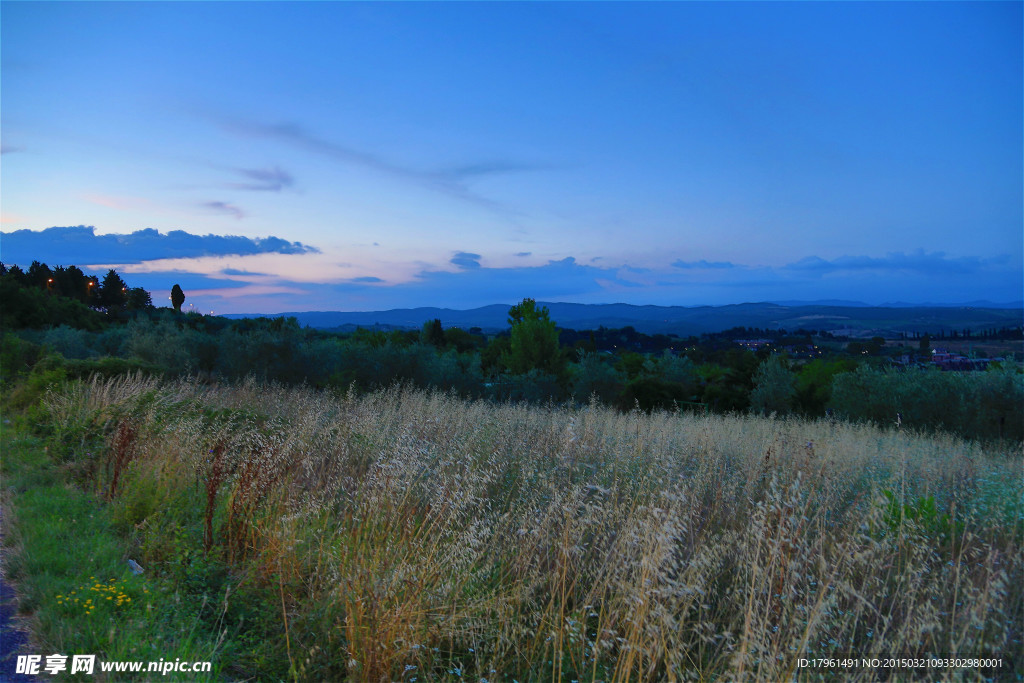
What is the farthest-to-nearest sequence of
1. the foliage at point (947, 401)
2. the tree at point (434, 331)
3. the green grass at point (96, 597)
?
the tree at point (434, 331) < the foliage at point (947, 401) < the green grass at point (96, 597)

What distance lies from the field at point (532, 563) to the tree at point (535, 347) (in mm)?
22317

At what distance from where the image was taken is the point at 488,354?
126 ft

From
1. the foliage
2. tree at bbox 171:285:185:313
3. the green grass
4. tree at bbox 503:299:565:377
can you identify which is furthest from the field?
tree at bbox 171:285:185:313

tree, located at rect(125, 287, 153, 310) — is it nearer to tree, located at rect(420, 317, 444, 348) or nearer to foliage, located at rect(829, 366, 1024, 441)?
tree, located at rect(420, 317, 444, 348)

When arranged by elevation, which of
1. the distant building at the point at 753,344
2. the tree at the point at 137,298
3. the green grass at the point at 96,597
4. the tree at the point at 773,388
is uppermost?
the tree at the point at 137,298

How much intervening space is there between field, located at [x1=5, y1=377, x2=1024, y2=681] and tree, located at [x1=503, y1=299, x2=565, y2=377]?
2232 cm

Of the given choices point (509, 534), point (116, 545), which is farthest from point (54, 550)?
point (509, 534)

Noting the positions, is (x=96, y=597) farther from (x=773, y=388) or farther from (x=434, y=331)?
(x=434, y=331)

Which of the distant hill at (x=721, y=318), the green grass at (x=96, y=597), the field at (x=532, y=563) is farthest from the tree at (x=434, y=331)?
the green grass at (x=96, y=597)

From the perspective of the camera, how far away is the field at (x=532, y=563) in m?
2.86

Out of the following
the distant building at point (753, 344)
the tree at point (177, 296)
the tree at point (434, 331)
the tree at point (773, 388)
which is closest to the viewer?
the tree at point (773, 388)

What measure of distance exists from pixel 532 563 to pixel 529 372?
2122cm

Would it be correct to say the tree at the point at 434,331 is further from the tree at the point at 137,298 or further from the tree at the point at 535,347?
the tree at the point at 137,298

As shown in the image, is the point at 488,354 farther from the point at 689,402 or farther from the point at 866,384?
the point at 866,384
